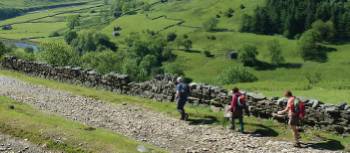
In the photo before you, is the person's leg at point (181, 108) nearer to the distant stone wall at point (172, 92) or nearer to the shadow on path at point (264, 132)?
the distant stone wall at point (172, 92)

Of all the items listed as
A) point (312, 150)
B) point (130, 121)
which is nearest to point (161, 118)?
point (130, 121)

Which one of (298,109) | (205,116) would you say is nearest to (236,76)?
(205,116)

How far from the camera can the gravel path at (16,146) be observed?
92.2ft

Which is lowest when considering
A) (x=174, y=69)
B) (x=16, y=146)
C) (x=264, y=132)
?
(x=174, y=69)

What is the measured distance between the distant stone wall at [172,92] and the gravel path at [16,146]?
14.1 metres

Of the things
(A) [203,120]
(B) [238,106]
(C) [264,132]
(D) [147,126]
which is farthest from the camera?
(A) [203,120]

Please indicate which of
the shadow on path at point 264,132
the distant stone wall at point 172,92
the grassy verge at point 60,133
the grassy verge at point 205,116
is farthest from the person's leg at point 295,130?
the grassy verge at point 60,133

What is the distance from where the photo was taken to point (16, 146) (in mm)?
28812

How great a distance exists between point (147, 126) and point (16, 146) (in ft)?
27.5

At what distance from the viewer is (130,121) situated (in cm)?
3388

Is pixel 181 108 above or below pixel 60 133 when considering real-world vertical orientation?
above

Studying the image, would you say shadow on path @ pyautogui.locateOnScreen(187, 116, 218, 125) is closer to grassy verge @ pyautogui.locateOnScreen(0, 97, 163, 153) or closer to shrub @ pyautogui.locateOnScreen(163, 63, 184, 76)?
grassy verge @ pyautogui.locateOnScreen(0, 97, 163, 153)

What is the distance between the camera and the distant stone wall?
30344mm

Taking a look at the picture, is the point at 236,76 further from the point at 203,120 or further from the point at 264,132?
the point at 264,132
